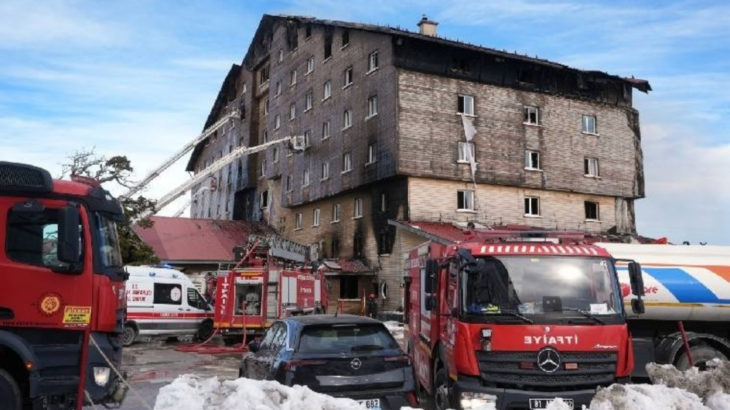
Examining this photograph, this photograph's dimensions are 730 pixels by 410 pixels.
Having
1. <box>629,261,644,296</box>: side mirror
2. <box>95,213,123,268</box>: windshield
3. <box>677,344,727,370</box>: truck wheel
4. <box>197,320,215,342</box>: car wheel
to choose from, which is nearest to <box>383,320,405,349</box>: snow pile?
<box>197,320,215,342</box>: car wheel

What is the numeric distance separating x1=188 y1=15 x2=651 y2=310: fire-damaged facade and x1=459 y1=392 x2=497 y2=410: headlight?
22.0m

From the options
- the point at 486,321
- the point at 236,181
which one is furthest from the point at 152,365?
the point at 236,181

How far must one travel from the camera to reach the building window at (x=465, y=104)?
106 feet

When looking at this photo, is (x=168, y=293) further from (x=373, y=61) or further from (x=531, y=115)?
(x=531, y=115)

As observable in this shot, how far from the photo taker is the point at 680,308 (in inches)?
406

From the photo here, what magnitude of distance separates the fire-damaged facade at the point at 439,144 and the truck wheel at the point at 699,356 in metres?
19.1

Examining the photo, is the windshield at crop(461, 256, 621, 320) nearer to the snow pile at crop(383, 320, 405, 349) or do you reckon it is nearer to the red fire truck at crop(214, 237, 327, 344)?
the red fire truck at crop(214, 237, 327, 344)

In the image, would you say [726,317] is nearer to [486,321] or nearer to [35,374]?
[486,321]

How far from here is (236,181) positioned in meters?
51.5

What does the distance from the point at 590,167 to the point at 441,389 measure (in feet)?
96.1

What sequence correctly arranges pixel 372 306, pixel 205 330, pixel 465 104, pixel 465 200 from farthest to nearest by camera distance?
1. pixel 465 104
2. pixel 465 200
3. pixel 372 306
4. pixel 205 330

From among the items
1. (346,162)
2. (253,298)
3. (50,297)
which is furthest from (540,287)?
(346,162)

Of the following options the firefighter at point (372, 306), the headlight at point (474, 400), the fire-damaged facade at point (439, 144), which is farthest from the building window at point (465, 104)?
the headlight at point (474, 400)

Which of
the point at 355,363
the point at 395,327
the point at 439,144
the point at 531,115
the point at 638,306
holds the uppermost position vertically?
the point at 531,115
